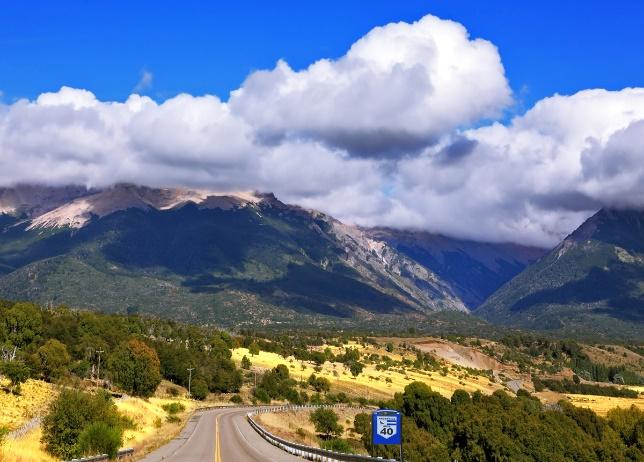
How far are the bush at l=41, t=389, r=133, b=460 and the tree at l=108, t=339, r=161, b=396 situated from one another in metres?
71.1

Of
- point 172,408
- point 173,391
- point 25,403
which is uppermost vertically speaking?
point 25,403

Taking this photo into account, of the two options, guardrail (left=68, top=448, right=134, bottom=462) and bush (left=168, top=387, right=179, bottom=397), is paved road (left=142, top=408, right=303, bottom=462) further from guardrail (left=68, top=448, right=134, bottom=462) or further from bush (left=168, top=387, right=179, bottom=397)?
bush (left=168, top=387, right=179, bottom=397)

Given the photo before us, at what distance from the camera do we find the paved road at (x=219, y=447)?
46.0m

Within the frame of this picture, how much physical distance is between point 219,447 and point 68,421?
42.1ft

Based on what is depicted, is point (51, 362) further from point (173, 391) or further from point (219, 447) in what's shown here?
point (219, 447)

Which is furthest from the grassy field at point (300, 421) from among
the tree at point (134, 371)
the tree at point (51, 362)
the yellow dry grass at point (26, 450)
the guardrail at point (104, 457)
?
the yellow dry grass at point (26, 450)

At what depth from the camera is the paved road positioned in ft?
151

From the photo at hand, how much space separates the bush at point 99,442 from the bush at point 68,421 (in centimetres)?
216

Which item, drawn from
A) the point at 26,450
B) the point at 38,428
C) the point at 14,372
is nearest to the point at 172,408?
the point at 14,372

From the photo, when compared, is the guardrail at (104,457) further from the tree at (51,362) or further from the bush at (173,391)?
the bush at (173,391)

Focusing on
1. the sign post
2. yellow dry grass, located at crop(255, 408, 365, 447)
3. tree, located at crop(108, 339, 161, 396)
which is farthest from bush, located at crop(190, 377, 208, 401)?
the sign post

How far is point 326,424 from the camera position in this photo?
361 ft

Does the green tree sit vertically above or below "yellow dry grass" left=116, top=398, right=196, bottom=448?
above

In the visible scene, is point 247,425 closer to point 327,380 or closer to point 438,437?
point 438,437
